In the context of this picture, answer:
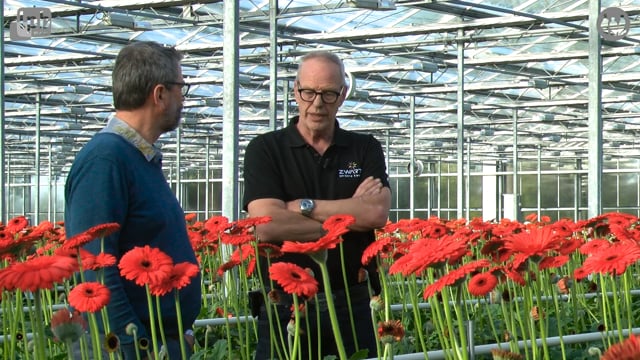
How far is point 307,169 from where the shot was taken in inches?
115

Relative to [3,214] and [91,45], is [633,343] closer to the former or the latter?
[3,214]

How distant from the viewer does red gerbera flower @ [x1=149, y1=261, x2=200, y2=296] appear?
1894 mm

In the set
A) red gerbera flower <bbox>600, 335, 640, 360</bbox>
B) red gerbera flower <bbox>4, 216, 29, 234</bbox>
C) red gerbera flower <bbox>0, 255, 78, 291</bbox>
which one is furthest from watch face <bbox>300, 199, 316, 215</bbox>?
red gerbera flower <bbox>600, 335, 640, 360</bbox>

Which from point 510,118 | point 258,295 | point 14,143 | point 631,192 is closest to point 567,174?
point 631,192

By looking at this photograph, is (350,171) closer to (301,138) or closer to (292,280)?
(301,138)

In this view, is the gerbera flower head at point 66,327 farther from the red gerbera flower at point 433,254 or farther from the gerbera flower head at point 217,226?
the gerbera flower head at point 217,226

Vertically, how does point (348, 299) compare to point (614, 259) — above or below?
below

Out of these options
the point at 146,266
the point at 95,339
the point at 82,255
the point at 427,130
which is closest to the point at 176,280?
the point at 146,266

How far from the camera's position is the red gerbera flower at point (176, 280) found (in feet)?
6.21

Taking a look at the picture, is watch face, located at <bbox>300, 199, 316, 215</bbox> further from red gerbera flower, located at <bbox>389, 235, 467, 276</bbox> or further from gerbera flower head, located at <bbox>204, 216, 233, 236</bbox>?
red gerbera flower, located at <bbox>389, 235, 467, 276</bbox>

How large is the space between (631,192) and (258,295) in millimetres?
28971

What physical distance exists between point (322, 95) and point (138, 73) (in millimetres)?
674

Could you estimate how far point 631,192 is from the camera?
99.8 feet

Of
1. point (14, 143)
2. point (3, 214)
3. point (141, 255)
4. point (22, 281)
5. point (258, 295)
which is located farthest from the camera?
point (14, 143)
